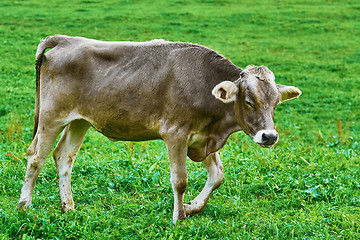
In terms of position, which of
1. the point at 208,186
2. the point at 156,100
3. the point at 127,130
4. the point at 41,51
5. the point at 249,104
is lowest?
the point at 208,186

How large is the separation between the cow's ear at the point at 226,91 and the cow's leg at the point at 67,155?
2.24 m

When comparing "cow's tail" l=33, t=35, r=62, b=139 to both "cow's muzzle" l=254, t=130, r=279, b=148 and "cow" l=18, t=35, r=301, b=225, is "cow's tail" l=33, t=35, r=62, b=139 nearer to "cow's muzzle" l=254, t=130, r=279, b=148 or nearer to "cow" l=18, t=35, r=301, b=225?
"cow" l=18, t=35, r=301, b=225

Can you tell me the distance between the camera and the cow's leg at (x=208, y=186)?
22.9 feet

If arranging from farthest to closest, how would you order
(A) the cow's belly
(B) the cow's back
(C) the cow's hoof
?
(C) the cow's hoof < (A) the cow's belly < (B) the cow's back

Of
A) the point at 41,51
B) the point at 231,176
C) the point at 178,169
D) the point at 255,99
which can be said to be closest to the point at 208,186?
the point at 178,169

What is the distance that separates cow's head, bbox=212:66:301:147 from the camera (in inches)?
235

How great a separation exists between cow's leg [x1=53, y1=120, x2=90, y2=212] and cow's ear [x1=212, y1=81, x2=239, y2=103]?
7.35 ft

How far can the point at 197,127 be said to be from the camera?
6500 millimetres

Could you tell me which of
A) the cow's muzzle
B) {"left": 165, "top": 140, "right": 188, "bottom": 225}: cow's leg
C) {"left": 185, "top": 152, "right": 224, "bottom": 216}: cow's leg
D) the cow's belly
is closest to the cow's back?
the cow's belly

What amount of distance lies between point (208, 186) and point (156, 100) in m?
1.40

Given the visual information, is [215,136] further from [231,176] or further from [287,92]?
[231,176]

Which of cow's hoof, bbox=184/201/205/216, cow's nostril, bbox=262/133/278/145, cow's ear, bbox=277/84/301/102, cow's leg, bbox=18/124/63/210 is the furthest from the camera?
cow's leg, bbox=18/124/63/210

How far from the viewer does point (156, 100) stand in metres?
6.61

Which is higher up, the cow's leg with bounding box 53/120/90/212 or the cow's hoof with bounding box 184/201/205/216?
the cow's leg with bounding box 53/120/90/212
